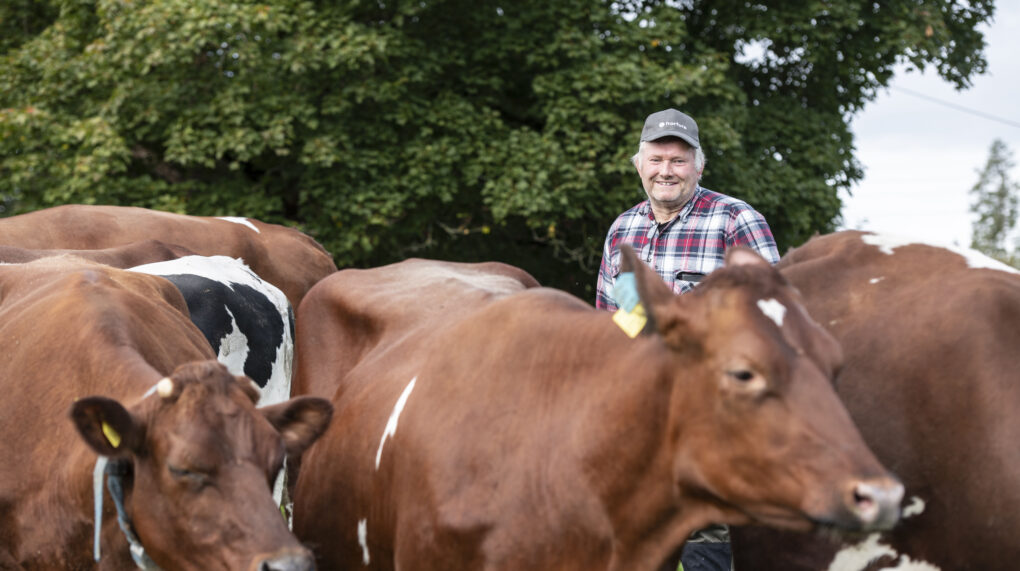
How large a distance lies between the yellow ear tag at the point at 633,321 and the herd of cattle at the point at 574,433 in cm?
4

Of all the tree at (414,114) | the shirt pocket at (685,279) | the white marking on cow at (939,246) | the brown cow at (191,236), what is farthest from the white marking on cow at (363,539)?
the tree at (414,114)

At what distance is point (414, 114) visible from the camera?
15.4 meters

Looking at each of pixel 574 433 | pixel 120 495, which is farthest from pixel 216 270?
pixel 574 433

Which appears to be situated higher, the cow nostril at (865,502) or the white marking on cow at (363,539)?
the cow nostril at (865,502)

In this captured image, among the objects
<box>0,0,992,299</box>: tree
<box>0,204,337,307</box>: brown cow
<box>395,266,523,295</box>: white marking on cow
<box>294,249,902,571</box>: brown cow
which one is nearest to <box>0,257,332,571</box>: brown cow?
<box>294,249,902,571</box>: brown cow

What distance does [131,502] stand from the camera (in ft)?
12.3

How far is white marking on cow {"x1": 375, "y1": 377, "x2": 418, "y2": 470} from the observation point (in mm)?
4164

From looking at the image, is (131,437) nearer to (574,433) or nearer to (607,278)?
(574,433)

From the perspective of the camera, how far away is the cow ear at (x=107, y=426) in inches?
139

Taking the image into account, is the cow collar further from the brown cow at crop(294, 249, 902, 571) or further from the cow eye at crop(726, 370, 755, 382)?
the cow eye at crop(726, 370, 755, 382)

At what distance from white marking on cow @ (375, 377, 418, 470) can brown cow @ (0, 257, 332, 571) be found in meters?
0.24

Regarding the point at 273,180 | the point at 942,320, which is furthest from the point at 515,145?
the point at 942,320

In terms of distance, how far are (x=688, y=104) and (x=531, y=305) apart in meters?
11.9

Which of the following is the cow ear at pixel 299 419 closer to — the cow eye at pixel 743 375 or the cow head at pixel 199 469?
the cow head at pixel 199 469
